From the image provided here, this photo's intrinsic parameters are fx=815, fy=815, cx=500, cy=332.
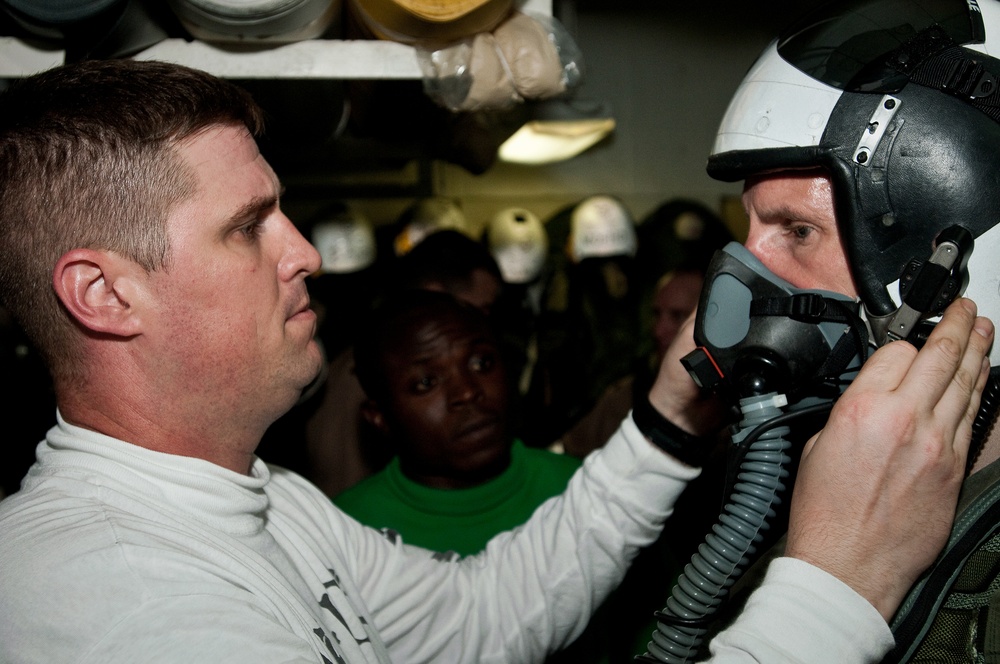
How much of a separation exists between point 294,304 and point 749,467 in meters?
0.93

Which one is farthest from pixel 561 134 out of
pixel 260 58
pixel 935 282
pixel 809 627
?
pixel 809 627

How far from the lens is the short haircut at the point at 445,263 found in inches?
151

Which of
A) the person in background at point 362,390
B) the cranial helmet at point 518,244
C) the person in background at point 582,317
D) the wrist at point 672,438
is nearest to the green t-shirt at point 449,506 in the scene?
the person in background at point 362,390

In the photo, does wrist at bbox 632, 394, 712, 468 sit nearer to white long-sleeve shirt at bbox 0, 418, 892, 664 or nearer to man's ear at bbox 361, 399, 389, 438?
white long-sleeve shirt at bbox 0, 418, 892, 664

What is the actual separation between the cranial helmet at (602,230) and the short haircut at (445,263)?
7.17 feet

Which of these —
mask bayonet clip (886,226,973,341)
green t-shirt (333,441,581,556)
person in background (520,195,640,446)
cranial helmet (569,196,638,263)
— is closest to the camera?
mask bayonet clip (886,226,973,341)

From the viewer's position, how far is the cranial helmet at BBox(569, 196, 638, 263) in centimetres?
614

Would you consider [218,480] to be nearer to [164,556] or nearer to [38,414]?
[164,556]

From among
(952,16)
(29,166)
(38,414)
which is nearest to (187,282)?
(29,166)

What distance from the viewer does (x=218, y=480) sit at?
1.48 metres

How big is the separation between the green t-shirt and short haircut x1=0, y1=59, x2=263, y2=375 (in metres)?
1.35

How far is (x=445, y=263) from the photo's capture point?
3.88m

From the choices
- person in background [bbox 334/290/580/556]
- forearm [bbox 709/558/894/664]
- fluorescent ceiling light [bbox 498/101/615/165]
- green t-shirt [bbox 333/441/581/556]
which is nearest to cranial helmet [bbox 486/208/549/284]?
fluorescent ceiling light [bbox 498/101/615/165]

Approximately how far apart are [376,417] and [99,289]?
1.61 m
